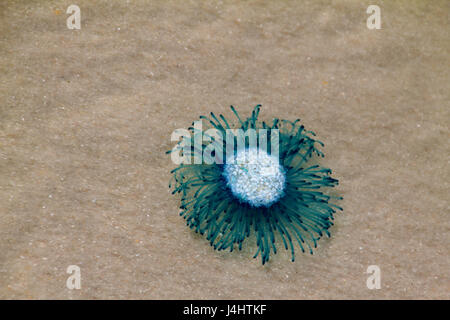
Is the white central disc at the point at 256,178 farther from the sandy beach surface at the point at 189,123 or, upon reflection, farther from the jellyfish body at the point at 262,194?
the sandy beach surface at the point at 189,123

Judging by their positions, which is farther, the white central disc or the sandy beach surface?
the sandy beach surface

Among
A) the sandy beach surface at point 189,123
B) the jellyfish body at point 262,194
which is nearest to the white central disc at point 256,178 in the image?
the jellyfish body at point 262,194

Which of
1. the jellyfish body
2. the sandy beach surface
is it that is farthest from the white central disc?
the sandy beach surface

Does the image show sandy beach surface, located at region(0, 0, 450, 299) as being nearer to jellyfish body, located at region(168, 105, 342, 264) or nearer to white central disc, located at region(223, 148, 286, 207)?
jellyfish body, located at region(168, 105, 342, 264)

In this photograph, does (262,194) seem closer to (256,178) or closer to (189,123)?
(256,178)
